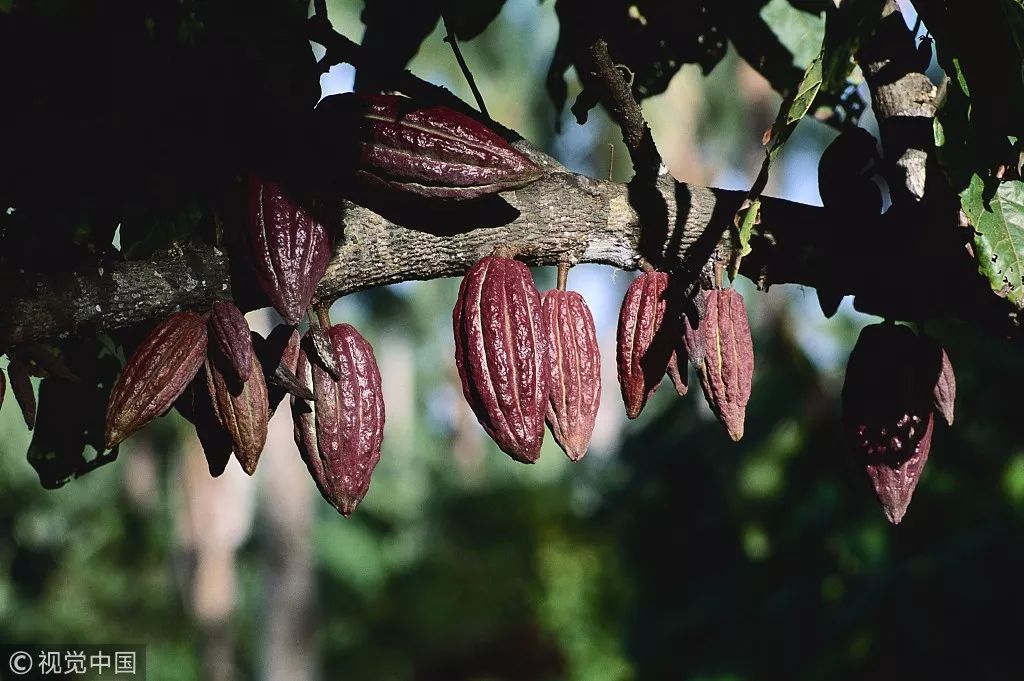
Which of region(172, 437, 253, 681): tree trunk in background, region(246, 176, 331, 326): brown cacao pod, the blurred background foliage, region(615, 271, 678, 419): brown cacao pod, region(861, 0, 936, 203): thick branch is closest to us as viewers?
region(246, 176, 331, 326): brown cacao pod

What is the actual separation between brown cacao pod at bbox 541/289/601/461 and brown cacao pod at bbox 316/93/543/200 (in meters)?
0.13

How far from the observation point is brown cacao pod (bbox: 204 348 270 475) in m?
1.02

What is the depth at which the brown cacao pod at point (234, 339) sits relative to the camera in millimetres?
1005

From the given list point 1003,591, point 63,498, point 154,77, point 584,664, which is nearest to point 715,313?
point 154,77

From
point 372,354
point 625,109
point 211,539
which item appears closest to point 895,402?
point 625,109

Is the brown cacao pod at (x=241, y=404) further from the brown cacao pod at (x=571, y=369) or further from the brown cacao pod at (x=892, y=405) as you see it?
the brown cacao pod at (x=892, y=405)

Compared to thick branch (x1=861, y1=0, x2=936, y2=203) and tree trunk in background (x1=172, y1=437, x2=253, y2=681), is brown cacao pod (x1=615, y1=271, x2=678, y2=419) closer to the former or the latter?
thick branch (x1=861, y1=0, x2=936, y2=203)

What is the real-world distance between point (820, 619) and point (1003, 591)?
477mm

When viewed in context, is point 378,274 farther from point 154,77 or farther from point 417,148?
point 154,77

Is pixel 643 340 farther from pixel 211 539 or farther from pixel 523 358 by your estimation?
pixel 211 539

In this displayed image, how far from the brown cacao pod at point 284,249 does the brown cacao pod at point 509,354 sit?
0.16 meters

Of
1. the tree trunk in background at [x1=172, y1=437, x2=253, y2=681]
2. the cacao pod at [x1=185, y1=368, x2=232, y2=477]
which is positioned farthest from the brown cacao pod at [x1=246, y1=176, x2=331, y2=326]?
the tree trunk in background at [x1=172, y1=437, x2=253, y2=681]

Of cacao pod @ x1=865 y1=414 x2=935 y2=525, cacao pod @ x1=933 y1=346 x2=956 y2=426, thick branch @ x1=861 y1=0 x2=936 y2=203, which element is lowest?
cacao pod @ x1=865 y1=414 x2=935 y2=525

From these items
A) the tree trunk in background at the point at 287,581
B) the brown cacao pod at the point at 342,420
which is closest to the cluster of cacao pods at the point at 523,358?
the brown cacao pod at the point at 342,420
